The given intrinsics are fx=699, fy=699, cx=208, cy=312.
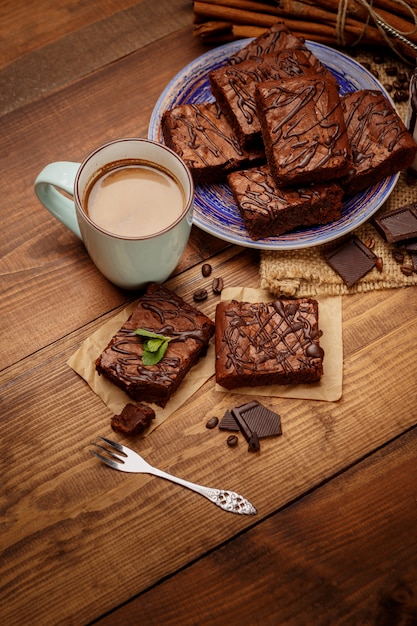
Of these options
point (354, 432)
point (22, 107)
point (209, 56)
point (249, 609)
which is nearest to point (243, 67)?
point (209, 56)

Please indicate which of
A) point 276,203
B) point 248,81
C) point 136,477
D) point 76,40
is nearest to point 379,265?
point 276,203

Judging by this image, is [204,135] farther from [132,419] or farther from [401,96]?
[132,419]

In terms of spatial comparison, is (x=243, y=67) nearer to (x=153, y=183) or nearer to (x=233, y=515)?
(x=153, y=183)

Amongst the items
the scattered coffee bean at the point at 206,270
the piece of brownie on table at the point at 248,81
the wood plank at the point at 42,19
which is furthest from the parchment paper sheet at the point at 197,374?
the wood plank at the point at 42,19

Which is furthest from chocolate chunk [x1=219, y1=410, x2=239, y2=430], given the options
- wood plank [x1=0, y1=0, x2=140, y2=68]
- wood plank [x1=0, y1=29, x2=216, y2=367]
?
wood plank [x1=0, y1=0, x2=140, y2=68]

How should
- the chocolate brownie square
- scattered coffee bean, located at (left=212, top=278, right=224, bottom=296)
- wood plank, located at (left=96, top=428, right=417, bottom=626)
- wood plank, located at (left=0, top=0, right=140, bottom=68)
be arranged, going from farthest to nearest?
wood plank, located at (left=0, top=0, right=140, bottom=68), the chocolate brownie square, scattered coffee bean, located at (left=212, top=278, right=224, bottom=296), wood plank, located at (left=96, top=428, right=417, bottom=626)

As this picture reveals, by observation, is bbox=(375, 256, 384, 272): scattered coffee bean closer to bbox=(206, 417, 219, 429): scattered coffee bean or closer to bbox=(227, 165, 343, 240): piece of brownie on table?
bbox=(227, 165, 343, 240): piece of brownie on table

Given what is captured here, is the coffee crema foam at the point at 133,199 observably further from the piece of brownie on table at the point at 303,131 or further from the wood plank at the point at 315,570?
the wood plank at the point at 315,570

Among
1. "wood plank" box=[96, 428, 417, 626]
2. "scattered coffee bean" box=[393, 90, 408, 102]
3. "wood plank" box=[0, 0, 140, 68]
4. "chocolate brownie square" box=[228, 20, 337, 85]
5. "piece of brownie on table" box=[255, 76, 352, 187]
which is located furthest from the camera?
"wood plank" box=[0, 0, 140, 68]

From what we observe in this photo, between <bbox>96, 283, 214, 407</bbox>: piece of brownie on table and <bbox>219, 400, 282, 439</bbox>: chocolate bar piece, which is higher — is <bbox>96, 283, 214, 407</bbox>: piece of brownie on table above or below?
above
